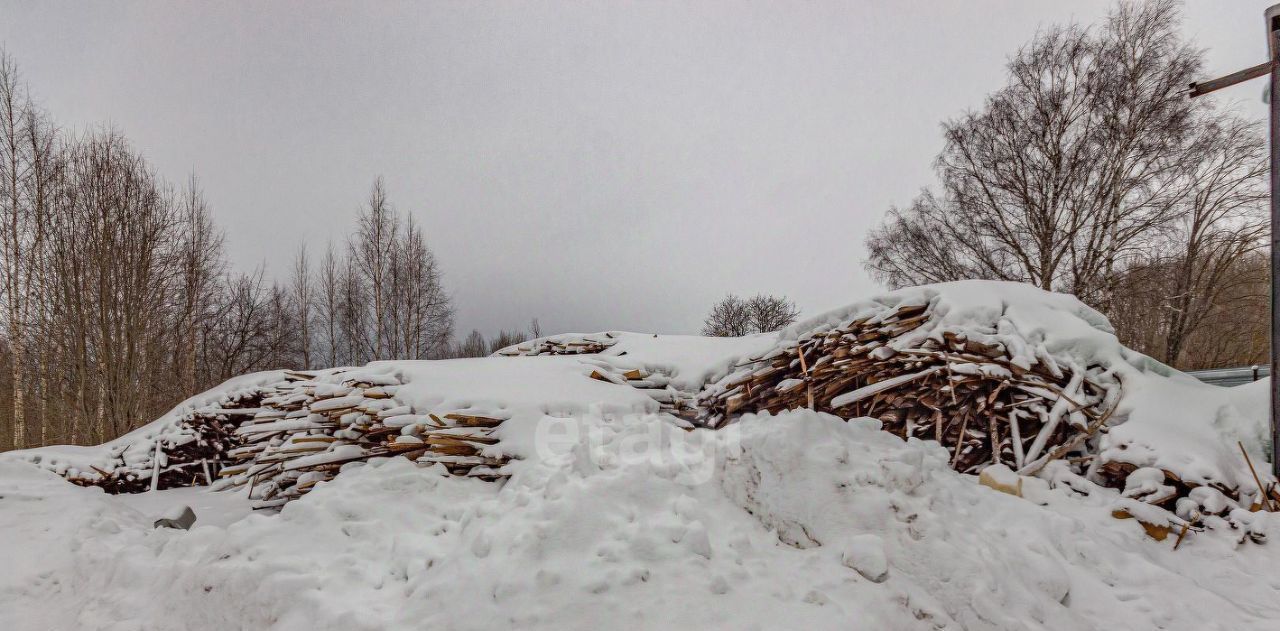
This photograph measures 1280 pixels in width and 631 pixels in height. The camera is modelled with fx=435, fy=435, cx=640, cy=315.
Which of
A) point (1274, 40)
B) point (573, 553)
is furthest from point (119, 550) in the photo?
point (1274, 40)

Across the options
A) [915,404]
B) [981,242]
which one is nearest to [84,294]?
[915,404]

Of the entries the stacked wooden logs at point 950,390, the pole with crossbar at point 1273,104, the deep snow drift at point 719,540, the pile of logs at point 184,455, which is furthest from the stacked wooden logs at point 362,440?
the pole with crossbar at point 1273,104

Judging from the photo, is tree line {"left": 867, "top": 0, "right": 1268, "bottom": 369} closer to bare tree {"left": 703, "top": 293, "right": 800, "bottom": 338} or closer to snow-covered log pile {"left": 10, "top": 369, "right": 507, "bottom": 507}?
bare tree {"left": 703, "top": 293, "right": 800, "bottom": 338}

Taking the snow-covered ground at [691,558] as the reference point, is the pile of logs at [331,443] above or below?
above

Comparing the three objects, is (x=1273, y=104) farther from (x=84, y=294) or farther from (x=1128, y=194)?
(x=84, y=294)

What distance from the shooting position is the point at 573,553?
2.20 meters

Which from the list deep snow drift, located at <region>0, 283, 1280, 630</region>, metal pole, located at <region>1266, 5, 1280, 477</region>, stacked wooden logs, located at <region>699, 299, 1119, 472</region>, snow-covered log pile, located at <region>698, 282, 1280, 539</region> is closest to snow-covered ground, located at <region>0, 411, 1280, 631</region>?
deep snow drift, located at <region>0, 283, 1280, 630</region>

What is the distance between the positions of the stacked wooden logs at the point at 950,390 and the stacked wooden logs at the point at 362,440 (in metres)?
2.90

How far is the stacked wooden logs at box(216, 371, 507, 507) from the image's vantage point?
3.89m

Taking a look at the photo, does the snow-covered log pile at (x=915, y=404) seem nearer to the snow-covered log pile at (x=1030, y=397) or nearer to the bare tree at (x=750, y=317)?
the snow-covered log pile at (x=1030, y=397)

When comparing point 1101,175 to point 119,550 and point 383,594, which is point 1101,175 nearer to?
point 383,594

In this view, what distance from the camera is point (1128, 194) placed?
1246cm

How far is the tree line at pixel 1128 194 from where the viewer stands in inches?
467

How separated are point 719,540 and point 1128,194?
17.5 metres
